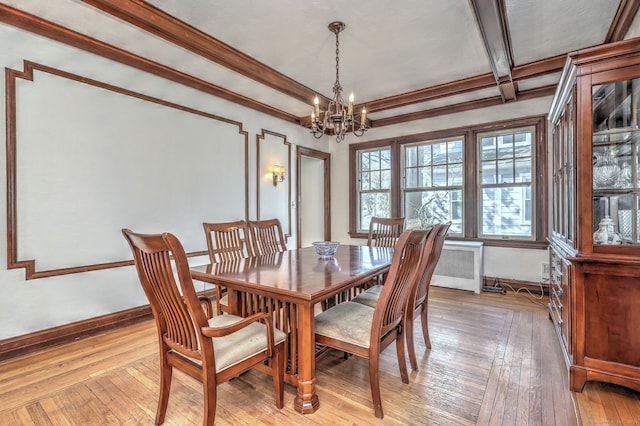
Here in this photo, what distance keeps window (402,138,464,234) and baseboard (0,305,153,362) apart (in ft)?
13.1

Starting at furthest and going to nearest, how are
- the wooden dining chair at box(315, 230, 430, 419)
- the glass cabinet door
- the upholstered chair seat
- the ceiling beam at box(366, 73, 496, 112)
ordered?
the ceiling beam at box(366, 73, 496, 112) → the glass cabinet door → the wooden dining chair at box(315, 230, 430, 419) → the upholstered chair seat

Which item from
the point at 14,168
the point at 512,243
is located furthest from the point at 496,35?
the point at 14,168

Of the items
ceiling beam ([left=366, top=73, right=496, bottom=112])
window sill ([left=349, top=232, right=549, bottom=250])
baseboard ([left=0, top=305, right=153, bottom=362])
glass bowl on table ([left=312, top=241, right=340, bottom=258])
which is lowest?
baseboard ([left=0, top=305, right=153, bottom=362])

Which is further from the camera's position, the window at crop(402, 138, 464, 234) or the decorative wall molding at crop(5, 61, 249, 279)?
the window at crop(402, 138, 464, 234)

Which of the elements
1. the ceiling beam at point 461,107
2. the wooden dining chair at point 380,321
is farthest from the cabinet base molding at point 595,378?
the ceiling beam at point 461,107

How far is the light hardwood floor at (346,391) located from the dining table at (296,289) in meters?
0.22

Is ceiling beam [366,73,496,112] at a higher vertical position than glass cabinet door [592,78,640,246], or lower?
higher

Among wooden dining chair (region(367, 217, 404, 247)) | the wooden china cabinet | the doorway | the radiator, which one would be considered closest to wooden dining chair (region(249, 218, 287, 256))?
wooden dining chair (region(367, 217, 404, 247))

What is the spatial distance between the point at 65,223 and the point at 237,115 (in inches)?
92.6

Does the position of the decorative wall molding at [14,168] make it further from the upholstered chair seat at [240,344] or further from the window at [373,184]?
the window at [373,184]

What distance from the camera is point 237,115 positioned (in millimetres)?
4234

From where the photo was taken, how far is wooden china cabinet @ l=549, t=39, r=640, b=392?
71.9 inches

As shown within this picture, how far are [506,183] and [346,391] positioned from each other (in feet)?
12.2

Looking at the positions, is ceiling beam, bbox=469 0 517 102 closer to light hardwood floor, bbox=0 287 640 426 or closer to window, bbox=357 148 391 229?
window, bbox=357 148 391 229
